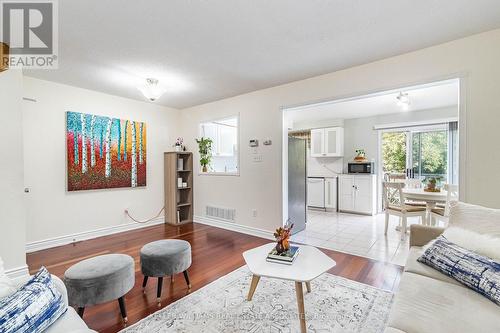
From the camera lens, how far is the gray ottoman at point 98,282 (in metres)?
1.68

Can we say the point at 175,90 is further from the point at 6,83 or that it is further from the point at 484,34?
the point at 484,34

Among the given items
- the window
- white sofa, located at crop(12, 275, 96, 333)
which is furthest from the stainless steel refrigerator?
white sofa, located at crop(12, 275, 96, 333)

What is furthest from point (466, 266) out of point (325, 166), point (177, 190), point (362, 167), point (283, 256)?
point (325, 166)

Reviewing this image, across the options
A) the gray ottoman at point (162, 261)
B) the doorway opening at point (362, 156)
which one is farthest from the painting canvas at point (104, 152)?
the doorway opening at point (362, 156)

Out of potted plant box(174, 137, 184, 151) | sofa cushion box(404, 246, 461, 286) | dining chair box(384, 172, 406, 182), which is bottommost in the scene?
sofa cushion box(404, 246, 461, 286)

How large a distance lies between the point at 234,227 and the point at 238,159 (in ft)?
4.19

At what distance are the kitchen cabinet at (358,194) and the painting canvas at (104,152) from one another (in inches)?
184

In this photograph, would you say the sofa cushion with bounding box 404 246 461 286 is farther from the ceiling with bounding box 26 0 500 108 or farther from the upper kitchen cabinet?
the upper kitchen cabinet

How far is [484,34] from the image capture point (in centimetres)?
231

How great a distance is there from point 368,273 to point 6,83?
4.37m

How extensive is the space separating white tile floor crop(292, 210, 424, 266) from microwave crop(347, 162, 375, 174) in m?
1.12

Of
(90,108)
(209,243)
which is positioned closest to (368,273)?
(209,243)

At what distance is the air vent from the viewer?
14.7 feet

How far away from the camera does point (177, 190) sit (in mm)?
4855
